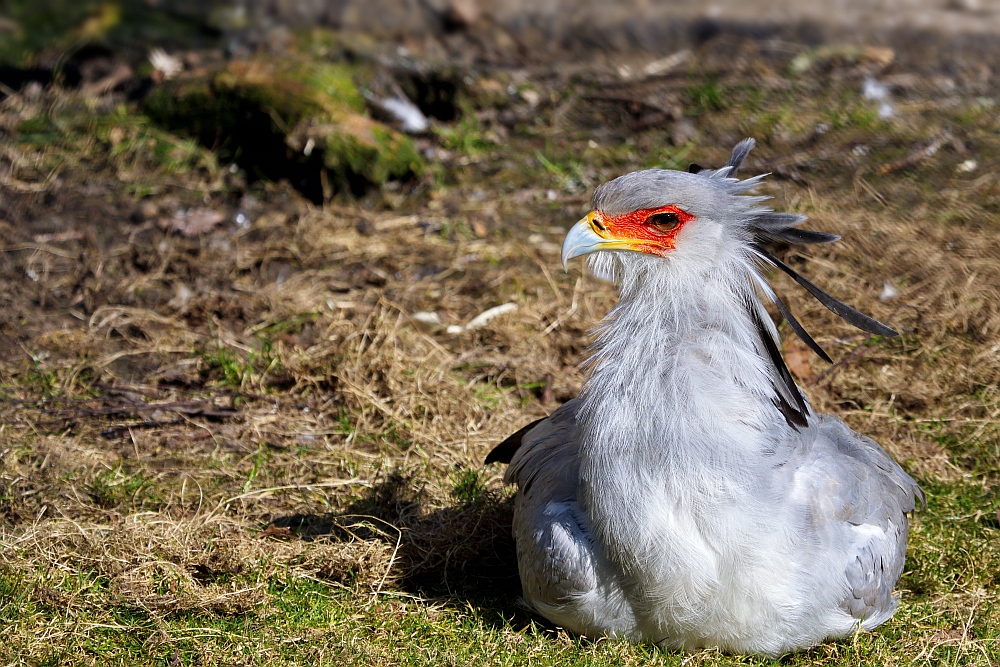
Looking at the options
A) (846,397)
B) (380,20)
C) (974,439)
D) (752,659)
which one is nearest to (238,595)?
(752,659)

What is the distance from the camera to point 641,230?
3.11 meters

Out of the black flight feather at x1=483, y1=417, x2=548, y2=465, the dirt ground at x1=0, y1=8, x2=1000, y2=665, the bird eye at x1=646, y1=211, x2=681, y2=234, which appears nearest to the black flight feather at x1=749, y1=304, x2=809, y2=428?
the bird eye at x1=646, y1=211, x2=681, y2=234

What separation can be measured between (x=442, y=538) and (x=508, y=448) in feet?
1.47

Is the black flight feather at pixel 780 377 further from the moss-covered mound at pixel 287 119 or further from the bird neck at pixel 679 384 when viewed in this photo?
the moss-covered mound at pixel 287 119

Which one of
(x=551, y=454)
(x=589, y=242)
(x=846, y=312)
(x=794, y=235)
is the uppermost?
(x=589, y=242)

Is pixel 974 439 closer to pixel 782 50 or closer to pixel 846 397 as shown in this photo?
pixel 846 397

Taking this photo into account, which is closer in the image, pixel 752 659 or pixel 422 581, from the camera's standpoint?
pixel 752 659

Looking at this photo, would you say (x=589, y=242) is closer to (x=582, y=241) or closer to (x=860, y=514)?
(x=582, y=241)

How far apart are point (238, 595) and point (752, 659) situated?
70.0 inches

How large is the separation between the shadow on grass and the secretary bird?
1.58ft

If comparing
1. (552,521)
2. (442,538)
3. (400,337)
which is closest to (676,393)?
(552,521)

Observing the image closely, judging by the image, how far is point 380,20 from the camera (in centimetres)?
873

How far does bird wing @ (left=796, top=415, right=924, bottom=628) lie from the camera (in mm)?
3160

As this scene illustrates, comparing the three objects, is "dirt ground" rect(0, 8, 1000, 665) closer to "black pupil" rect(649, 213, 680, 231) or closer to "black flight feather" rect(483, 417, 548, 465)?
"black flight feather" rect(483, 417, 548, 465)
